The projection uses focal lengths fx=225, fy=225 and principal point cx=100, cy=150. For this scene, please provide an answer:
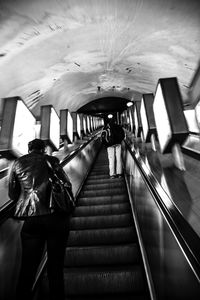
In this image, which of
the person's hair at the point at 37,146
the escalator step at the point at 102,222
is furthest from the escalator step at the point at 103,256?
the person's hair at the point at 37,146

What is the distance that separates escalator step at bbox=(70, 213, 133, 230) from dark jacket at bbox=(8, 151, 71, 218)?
149 cm

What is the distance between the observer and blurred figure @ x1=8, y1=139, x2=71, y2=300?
1623mm

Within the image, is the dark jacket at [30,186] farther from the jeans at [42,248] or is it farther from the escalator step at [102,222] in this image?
the escalator step at [102,222]

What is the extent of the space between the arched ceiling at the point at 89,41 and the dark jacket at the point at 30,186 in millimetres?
3739

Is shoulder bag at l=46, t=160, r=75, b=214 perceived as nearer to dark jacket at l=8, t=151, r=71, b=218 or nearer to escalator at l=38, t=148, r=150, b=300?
dark jacket at l=8, t=151, r=71, b=218

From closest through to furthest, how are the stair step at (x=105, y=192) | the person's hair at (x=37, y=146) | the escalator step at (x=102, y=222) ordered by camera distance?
the person's hair at (x=37, y=146)
the escalator step at (x=102, y=222)
the stair step at (x=105, y=192)

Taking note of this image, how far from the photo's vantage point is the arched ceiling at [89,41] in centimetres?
465

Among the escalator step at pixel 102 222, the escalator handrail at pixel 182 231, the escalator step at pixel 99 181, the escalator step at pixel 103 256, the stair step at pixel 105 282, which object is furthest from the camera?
the escalator step at pixel 99 181

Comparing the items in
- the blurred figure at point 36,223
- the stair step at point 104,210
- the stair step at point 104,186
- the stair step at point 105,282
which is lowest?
the stair step at point 105,282

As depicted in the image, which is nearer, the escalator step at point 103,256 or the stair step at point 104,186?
the escalator step at point 103,256

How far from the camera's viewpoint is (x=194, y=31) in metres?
5.38

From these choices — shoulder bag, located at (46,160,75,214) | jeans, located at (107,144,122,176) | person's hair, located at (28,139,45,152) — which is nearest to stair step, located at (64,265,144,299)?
shoulder bag, located at (46,160,75,214)

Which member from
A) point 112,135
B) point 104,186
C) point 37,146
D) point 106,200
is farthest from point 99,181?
point 37,146

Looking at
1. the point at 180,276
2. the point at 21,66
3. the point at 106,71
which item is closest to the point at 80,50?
the point at 21,66
